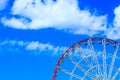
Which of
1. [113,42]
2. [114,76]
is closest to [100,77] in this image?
[114,76]

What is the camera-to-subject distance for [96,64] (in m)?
84.1

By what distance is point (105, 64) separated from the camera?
276 feet

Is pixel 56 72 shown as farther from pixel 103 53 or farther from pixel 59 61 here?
pixel 103 53

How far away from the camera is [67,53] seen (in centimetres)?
8619

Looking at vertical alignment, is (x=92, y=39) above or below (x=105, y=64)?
above

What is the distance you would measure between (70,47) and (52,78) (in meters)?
6.33

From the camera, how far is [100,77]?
83312 millimetres

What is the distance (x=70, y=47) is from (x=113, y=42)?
7.35m

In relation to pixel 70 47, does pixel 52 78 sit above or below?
below

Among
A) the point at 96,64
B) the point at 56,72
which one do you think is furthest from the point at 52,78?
the point at 96,64

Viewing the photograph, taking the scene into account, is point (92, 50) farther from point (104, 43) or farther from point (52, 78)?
point (52, 78)

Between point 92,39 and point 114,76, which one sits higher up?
point 92,39

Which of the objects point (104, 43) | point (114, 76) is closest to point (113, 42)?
point (104, 43)

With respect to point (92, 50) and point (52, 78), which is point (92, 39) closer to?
point (92, 50)
